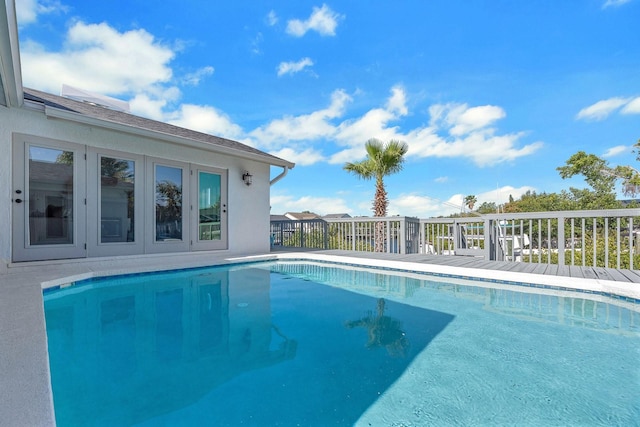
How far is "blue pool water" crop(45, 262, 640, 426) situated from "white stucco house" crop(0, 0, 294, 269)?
4.74 feet

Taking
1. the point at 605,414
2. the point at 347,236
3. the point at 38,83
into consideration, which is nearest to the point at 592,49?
the point at 347,236

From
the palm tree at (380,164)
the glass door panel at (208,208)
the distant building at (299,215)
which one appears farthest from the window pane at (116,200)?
the distant building at (299,215)

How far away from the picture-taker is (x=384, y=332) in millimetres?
2922

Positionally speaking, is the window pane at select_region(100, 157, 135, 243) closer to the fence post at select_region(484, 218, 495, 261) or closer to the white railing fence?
the white railing fence

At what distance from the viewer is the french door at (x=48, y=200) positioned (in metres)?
4.75

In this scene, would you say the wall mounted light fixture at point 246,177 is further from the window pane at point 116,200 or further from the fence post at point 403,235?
the fence post at point 403,235

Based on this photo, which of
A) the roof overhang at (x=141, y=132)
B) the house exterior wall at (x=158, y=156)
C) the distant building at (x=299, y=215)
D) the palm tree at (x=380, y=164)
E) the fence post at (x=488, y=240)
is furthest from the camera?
the distant building at (x=299, y=215)

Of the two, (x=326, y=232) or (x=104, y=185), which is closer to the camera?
(x=104, y=185)

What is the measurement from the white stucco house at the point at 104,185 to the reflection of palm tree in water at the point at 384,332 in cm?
433

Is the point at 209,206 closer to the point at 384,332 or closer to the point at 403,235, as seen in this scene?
the point at 403,235

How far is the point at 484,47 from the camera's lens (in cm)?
920

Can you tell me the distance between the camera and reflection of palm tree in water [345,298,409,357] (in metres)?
2.55

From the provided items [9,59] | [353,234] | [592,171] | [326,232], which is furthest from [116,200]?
[592,171]

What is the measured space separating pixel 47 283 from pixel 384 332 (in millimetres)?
4195
